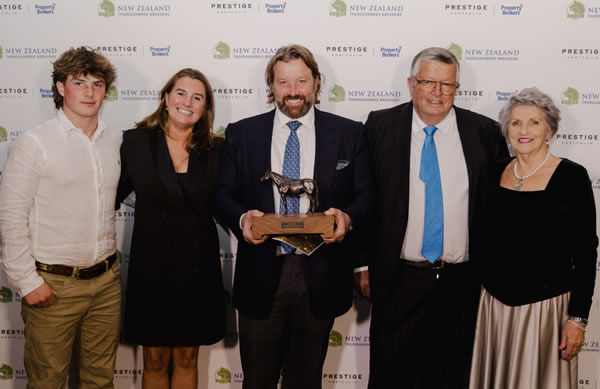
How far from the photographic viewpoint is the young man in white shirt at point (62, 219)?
7.28 ft

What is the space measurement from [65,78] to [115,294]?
3.58ft

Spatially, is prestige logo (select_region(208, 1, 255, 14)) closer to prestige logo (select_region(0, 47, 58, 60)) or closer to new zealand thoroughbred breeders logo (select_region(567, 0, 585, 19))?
prestige logo (select_region(0, 47, 58, 60))

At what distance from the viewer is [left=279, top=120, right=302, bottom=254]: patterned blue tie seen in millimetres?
2291

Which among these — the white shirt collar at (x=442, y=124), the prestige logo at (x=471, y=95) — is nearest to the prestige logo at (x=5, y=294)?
the white shirt collar at (x=442, y=124)

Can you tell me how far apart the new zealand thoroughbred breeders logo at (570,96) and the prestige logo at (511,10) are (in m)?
0.58

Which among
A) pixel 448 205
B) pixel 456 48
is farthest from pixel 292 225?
pixel 456 48

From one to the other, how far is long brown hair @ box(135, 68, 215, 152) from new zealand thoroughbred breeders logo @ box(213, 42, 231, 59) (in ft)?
2.09

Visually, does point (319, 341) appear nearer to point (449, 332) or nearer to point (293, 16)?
point (449, 332)

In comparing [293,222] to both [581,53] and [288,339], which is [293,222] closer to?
[288,339]

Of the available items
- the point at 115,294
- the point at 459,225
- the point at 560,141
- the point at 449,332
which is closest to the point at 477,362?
the point at 449,332

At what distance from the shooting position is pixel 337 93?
3150 millimetres

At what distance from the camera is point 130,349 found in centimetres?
327

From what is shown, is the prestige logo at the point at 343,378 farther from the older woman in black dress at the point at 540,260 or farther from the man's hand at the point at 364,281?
the older woman in black dress at the point at 540,260

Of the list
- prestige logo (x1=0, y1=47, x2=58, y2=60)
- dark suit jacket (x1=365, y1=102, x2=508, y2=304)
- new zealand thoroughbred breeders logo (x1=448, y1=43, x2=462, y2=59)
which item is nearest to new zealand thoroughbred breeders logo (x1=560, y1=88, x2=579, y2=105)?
new zealand thoroughbred breeders logo (x1=448, y1=43, x2=462, y2=59)
